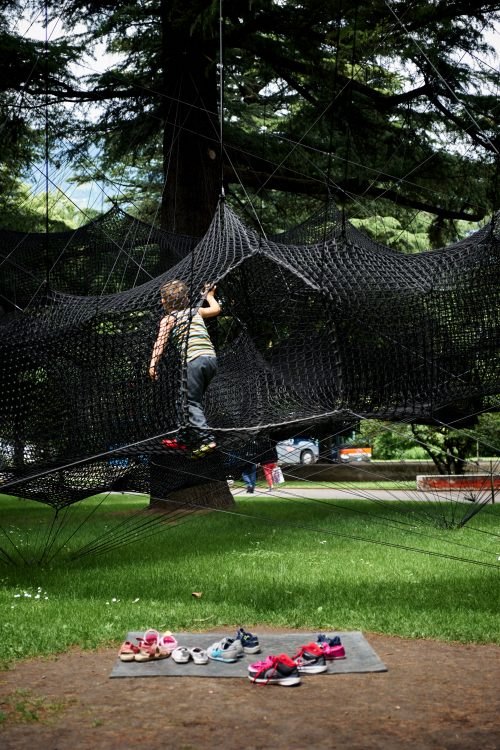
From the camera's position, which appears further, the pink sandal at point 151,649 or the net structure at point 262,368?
the net structure at point 262,368

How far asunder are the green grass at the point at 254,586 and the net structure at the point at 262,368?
0.81 meters

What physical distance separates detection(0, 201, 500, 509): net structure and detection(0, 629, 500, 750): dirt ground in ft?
6.07

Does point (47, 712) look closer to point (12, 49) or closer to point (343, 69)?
point (12, 49)

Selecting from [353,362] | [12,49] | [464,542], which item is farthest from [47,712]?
[12,49]

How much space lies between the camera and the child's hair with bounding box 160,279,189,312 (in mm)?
6836

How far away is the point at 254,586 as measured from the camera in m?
7.36

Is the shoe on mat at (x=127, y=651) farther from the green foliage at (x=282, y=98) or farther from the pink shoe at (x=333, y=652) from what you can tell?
the green foliage at (x=282, y=98)

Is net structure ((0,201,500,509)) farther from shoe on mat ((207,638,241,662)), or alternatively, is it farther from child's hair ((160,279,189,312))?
shoe on mat ((207,638,241,662))

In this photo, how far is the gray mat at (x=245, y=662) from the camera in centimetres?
487

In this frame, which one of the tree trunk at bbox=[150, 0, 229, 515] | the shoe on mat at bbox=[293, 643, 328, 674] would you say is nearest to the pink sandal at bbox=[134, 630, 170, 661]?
the shoe on mat at bbox=[293, 643, 328, 674]

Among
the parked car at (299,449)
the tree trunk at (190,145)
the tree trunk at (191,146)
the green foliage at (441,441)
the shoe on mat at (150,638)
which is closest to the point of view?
the shoe on mat at (150,638)

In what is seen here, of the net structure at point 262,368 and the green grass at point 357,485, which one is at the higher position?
the net structure at point 262,368

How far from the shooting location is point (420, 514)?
13.0 metres

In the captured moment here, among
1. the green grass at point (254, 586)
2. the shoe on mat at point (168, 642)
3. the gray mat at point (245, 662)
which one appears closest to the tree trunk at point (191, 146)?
the green grass at point (254, 586)
